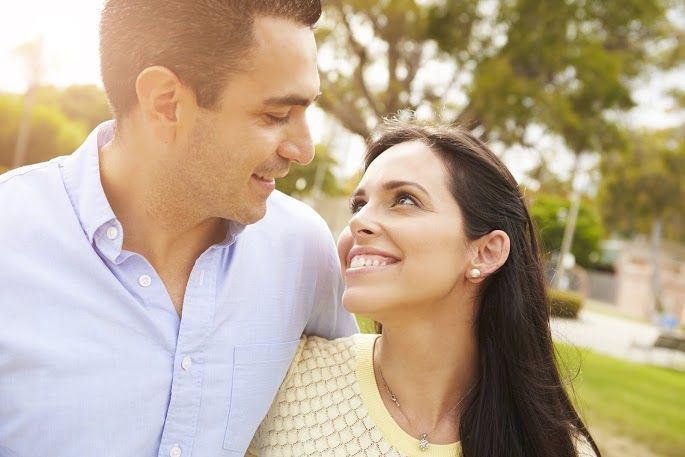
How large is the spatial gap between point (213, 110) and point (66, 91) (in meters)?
39.5

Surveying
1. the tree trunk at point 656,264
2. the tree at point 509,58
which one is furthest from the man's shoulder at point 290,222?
the tree trunk at point 656,264

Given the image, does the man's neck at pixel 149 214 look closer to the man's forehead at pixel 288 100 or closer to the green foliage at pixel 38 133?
the man's forehead at pixel 288 100

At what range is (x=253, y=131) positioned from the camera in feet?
7.79

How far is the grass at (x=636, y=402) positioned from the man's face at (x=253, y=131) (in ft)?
15.0

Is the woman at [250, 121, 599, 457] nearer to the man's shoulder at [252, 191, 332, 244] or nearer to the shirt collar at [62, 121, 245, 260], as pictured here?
the man's shoulder at [252, 191, 332, 244]

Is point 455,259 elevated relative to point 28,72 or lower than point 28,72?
lower

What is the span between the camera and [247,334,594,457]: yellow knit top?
2.65 metres

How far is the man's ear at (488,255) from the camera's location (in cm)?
280

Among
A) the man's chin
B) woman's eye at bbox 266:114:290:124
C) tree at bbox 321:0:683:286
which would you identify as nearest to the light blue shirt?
the man's chin

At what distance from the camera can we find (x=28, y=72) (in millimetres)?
28609

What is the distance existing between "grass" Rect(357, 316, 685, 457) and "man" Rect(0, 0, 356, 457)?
4.50 metres

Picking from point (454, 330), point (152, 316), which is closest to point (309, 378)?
point (454, 330)

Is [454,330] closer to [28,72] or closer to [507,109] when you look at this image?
[507,109]

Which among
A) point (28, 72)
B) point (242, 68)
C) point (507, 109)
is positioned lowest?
point (242, 68)
